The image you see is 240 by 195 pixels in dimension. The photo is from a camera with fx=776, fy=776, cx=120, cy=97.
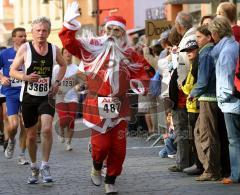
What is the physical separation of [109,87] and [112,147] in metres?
0.65

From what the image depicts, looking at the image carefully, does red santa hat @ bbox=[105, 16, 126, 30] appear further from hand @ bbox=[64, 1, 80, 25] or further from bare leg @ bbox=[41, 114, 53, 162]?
bare leg @ bbox=[41, 114, 53, 162]

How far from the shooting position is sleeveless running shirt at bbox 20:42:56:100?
366 inches

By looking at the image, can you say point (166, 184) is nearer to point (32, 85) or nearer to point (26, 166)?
point (32, 85)

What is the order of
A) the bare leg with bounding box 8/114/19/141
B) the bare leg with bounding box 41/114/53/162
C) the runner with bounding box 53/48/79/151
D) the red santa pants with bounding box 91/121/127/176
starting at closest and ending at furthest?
the red santa pants with bounding box 91/121/127/176
the bare leg with bounding box 41/114/53/162
the runner with bounding box 53/48/79/151
the bare leg with bounding box 8/114/19/141

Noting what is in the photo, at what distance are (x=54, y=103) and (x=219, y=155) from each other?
2092mm

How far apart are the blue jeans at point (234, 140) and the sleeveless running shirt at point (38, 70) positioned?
220 cm

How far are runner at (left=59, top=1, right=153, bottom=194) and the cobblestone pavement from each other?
1.57 ft

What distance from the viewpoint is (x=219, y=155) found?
9250 mm

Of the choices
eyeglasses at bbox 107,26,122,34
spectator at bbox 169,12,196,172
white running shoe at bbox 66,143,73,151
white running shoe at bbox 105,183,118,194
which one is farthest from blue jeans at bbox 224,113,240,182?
white running shoe at bbox 66,143,73,151

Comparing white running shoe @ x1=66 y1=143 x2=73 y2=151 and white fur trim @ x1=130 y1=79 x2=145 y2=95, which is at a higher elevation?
white fur trim @ x1=130 y1=79 x2=145 y2=95

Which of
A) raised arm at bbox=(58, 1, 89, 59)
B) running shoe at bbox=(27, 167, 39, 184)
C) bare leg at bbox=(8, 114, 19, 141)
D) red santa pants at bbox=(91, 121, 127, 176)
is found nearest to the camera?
raised arm at bbox=(58, 1, 89, 59)

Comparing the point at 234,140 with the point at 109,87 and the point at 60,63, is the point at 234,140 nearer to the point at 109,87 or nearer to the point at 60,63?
the point at 109,87

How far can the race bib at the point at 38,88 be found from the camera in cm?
930

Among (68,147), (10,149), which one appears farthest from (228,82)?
(68,147)
